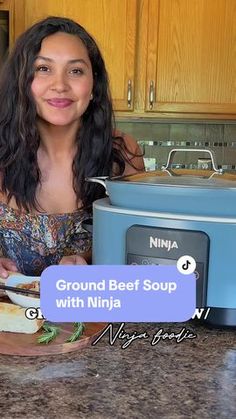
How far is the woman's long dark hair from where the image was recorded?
1.12 m

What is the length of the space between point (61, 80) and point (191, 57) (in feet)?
4.55

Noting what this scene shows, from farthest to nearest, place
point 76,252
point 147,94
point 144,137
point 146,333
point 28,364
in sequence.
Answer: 1. point 144,137
2. point 147,94
3. point 76,252
4. point 146,333
5. point 28,364

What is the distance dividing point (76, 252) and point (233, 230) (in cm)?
48

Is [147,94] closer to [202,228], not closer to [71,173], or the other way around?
[71,173]

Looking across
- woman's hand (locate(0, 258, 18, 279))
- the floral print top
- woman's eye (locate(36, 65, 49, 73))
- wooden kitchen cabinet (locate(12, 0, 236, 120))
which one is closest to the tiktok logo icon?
woman's hand (locate(0, 258, 18, 279))

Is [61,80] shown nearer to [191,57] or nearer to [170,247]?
[170,247]

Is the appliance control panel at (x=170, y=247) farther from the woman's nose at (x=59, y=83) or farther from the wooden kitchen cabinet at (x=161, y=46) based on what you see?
the wooden kitchen cabinet at (x=161, y=46)

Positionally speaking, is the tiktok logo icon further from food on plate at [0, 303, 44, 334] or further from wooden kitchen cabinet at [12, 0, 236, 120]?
wooden kitchen cabinet at [12, 0, 236, 120]

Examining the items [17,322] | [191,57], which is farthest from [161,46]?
[17,322]

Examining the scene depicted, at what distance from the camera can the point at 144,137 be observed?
8.66 feet

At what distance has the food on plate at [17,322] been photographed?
2.38 ft

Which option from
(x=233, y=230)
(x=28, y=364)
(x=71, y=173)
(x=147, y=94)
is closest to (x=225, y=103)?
(x=147, y=94)

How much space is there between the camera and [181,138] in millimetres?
2633

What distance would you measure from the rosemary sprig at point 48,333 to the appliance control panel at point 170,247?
149mm
